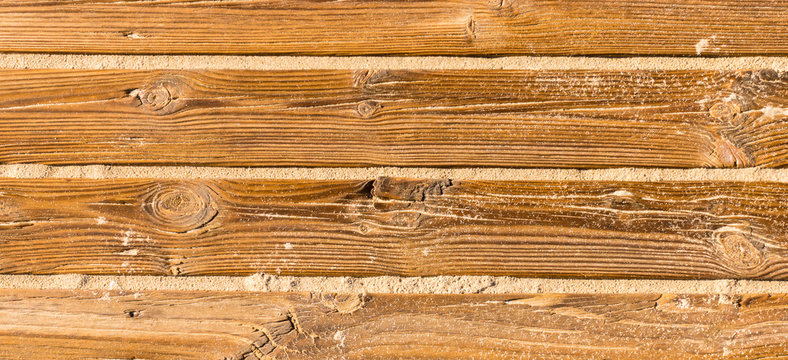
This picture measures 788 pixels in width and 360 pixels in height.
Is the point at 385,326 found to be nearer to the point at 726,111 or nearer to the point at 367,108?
the point at 367,108

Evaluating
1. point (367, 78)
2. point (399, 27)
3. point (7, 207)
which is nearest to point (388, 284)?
point (367, 78)

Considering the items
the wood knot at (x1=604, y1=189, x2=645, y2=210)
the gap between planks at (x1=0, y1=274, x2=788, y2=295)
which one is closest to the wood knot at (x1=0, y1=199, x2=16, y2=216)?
the gap between planks at (x1=0, y1=274, x2=788, y2=295)

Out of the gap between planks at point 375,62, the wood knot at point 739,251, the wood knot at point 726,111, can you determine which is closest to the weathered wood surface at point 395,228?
the wood knot at point 739,251

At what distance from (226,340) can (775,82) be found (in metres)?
1.46

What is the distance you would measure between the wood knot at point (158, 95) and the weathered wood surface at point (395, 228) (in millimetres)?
183

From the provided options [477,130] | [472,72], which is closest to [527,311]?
[477,130]

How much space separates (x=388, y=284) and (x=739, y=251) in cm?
84

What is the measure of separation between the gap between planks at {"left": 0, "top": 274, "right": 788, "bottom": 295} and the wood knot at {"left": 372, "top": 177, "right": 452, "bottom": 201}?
0.20 metres

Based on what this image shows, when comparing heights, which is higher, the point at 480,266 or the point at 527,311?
the point at 480,266

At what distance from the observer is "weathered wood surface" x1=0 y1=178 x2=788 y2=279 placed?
1215mm

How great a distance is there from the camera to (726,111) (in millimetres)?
1217

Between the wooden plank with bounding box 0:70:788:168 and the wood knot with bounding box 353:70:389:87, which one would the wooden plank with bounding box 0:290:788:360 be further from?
the wood knot with bounding box 353:70:389:87

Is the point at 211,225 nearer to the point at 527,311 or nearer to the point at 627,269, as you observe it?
the point at 527,311

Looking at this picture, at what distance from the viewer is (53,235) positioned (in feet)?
4.07
